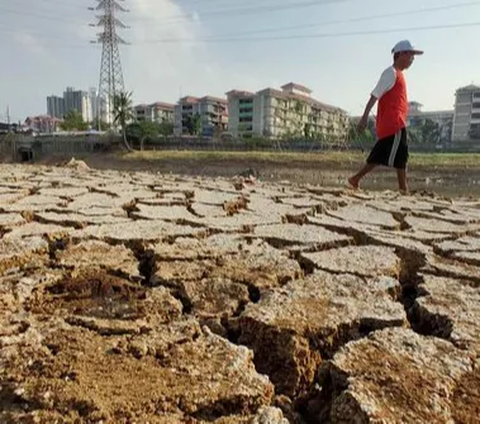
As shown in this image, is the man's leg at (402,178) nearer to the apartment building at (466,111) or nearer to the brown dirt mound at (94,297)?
the brown dirt mound at (94,297)

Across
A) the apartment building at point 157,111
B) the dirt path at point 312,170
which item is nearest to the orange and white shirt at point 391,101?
the dirt path at point 312,170

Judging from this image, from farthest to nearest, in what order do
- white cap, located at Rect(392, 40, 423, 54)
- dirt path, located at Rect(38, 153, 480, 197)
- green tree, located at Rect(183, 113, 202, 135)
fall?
green tree, located at Rect(183, 113, 202, 135), dirt path, located at Rect(38, 153, 480, 197), white cap, located at Rect(392, 40, 423, 54)

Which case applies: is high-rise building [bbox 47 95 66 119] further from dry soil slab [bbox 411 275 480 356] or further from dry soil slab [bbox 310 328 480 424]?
dry soil slab [bbox 310 328 480 424]

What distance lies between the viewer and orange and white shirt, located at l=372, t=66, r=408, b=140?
12.2 feet

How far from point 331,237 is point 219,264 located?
0.62 meters

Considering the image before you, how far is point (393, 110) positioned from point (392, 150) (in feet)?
1.08

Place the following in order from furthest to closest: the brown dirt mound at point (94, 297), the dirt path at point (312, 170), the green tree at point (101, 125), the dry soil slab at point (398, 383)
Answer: the green tree at point (101, 125) < the dirt path at point (312, 170) < the brown dirt mound at point (94, 297) < the dry soil slab at point (398, 383)

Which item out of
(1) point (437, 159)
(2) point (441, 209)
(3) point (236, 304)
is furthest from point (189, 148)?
(3) point (236, 304)

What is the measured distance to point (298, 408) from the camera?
81cm

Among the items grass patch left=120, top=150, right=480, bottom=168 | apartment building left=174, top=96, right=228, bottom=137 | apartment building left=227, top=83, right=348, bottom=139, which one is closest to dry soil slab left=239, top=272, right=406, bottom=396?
grass patch left=120, top=150, right=480, bottom=168

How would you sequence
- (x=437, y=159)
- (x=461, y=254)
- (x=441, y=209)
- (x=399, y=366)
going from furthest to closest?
(x=437, y=159), (x=441, y=209), (x=461, y=254), (x=399, y=366)

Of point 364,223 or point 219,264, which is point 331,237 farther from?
point 219,264

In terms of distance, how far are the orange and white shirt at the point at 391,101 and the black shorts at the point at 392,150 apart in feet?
0.14

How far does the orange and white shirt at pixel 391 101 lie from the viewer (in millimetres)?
3715
